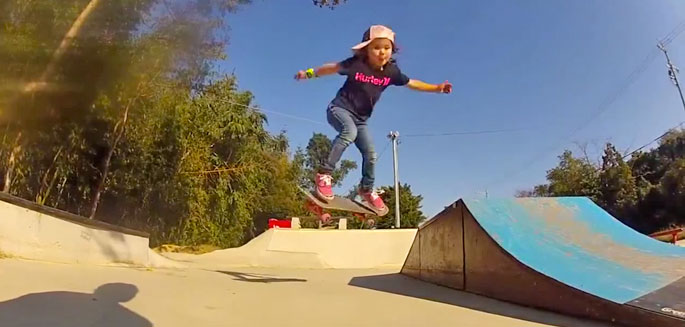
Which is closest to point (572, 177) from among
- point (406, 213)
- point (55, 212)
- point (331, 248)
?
point (406, 213)

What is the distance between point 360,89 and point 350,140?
523 mm

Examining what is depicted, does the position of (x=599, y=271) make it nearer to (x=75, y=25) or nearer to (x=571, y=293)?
(x=571, y=293)

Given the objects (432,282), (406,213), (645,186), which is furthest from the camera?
(406,213)

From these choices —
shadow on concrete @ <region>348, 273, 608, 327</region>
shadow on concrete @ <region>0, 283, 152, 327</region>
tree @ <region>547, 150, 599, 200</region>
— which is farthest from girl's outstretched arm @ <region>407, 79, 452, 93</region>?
tree @ <region>547, 150, 599, 200</region>

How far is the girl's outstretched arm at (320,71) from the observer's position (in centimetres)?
457

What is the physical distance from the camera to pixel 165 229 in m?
13.8

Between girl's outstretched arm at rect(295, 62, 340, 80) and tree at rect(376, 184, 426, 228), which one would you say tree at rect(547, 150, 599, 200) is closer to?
tree at rect(376, 184, 426, 228)

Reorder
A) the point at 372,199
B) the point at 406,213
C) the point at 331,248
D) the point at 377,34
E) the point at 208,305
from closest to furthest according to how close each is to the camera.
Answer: the point at 208,305 → the point at 377,34 → the point at 372,199 → the point at 331,248 → the point at 406,213

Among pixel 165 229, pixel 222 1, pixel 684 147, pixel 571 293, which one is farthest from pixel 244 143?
pixel 684 147

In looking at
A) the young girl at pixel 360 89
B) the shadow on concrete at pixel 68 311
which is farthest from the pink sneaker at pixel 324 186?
the shadow on concrete at pixel 68 311

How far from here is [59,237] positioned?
5.53m

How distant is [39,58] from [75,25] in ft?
2.14

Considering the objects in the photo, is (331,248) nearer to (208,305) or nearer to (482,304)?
(482,304)

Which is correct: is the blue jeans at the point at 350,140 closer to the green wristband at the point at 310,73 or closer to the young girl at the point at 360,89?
the young girl at the point at 360,89
